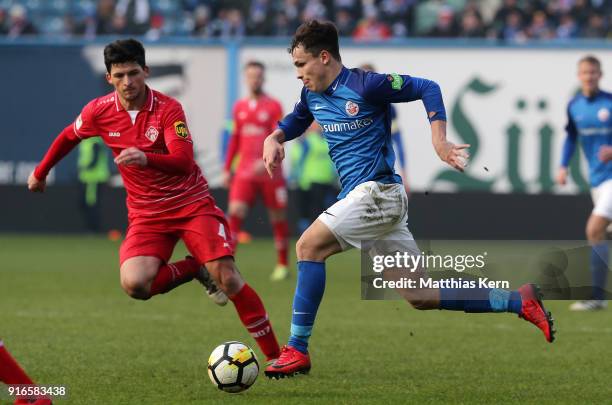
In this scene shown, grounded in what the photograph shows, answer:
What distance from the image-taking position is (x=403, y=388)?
6.80 m

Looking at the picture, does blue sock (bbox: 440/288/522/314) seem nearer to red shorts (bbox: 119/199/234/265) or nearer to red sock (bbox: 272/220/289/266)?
red shorts (bbox: 119/199/234/265)

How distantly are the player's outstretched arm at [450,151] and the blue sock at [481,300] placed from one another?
2.98 ft

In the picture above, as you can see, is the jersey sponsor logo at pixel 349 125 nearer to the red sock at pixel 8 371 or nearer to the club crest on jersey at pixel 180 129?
the club crest on jersey at pixel 180 129

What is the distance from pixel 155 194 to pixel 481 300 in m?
2.13

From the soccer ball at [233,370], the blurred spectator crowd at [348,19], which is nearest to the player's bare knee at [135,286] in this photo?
the soccer ball at [233,370]

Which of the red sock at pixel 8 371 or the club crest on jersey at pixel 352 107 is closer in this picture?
the red sock at pixel 8 371

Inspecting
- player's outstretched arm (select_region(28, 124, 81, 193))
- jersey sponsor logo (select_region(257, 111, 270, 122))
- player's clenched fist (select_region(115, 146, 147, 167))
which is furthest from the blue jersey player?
jersey sponsor logo (select_region(257, 111, 270, 122))

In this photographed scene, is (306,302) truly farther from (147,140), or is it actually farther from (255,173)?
(255,173)

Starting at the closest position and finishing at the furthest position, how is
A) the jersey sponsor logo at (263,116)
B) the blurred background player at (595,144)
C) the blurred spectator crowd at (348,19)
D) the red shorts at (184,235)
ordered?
1. the red shorts at (184,235)
2. the blurred background player at (595,144)
3. the jersey sponsor logo at (263,116)
4. the blurred spectator crowd at (348,19)

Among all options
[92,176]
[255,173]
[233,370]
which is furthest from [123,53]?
[92,176]

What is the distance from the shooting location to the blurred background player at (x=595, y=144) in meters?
11.1

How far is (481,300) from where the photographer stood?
6.86 meters

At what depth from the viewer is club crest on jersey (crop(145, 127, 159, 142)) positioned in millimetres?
7250

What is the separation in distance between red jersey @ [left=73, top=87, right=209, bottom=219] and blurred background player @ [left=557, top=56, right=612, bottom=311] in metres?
4.98
